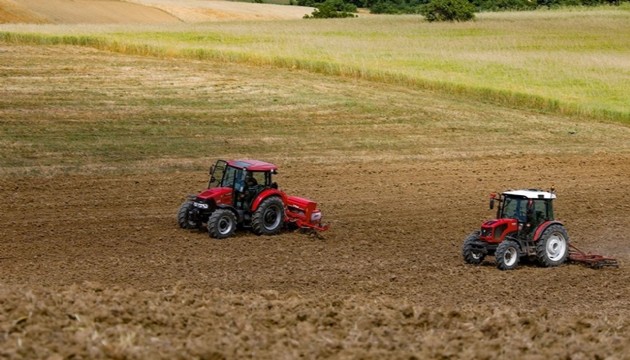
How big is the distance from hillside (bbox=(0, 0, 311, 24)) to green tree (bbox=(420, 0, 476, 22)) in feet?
41.7

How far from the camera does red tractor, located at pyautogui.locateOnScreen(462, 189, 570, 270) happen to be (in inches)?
A: 763

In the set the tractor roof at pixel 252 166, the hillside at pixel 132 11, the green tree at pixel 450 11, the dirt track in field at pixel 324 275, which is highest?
the green tree at pixel 450 11

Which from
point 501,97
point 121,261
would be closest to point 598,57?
point 501,97

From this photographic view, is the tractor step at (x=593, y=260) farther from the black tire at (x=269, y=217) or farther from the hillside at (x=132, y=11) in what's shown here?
the hillside at (x=132, y=11)

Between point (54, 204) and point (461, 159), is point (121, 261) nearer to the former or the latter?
point (54, 204)

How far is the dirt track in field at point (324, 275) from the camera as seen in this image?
11.3 meters

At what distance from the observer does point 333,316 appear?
1280cm

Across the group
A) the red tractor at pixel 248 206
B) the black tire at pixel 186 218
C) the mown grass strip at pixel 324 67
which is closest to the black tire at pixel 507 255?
the red tractor at pixel 248 206

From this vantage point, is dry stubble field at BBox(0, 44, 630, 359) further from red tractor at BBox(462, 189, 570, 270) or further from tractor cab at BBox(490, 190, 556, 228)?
tractor cab at BBox(490, 190, 556, 228)

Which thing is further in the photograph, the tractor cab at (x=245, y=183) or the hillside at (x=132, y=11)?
the hillside at (x=132, y=11)

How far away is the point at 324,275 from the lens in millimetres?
18109

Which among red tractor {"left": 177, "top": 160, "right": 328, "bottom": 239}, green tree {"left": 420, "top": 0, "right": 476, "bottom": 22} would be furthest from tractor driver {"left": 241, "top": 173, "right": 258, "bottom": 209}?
green tree {"left": 420, "top": 0, "right": 476, "bottom": 22}

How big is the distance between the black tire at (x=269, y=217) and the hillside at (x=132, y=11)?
39.4 m

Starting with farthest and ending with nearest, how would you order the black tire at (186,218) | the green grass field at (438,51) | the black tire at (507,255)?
the green grass field at (438,51)
the black tire at (186,218)
the black tire at (507,255)
